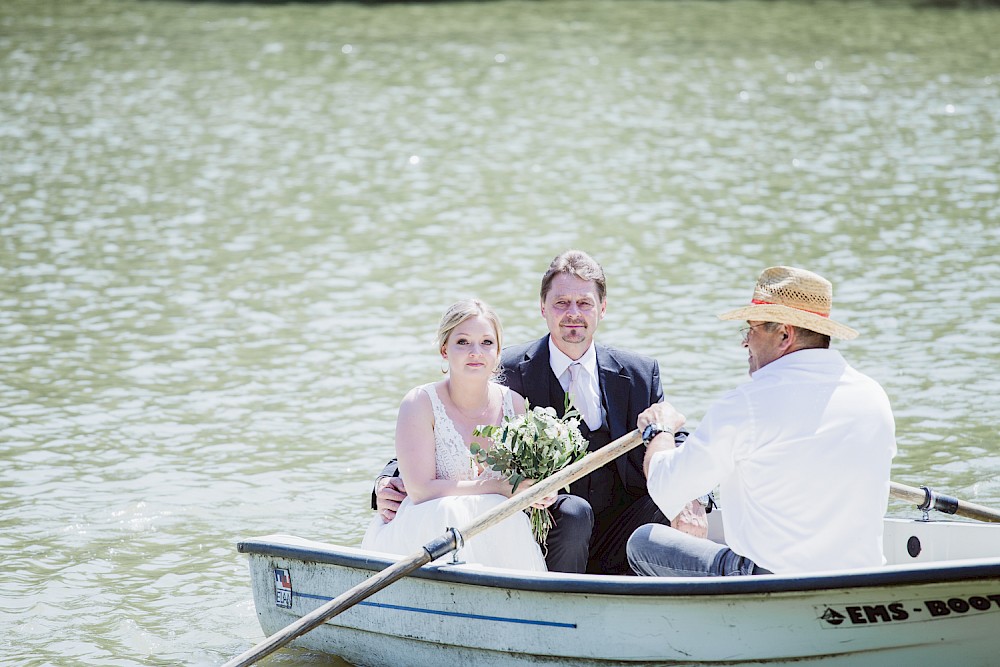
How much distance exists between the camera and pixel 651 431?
18.7ft

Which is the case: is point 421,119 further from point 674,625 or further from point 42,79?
point 674,625

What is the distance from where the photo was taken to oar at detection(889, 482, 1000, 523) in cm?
619

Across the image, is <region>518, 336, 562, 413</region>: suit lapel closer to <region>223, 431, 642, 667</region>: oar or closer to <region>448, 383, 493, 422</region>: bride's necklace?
<region>448, 383, 493, 422</region>: bride's necklace

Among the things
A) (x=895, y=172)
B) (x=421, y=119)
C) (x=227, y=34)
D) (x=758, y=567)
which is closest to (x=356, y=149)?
(x=421, y=119)

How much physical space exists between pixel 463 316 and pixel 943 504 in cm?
239

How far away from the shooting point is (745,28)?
27656 millimetres

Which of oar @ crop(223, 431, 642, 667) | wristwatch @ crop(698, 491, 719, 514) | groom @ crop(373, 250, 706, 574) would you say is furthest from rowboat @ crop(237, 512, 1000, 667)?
wristwatch @ crop(698, 491, 719, 514)

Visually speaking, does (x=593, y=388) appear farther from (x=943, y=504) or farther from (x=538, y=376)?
(x=943, y=504)

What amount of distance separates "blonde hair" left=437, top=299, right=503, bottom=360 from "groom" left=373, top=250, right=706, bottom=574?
0.42 metres

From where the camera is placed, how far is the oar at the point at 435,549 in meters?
5.61

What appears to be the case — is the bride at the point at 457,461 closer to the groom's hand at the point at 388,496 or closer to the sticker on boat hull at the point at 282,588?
the groom's hand at the point at 388,496

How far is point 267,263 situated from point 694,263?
435 cm

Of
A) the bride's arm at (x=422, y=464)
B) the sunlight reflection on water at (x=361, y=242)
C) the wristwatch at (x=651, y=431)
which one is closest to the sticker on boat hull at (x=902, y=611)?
the wristwatch at (x=651, y=431)

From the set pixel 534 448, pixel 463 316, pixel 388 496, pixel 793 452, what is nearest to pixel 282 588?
pixel 388 496
